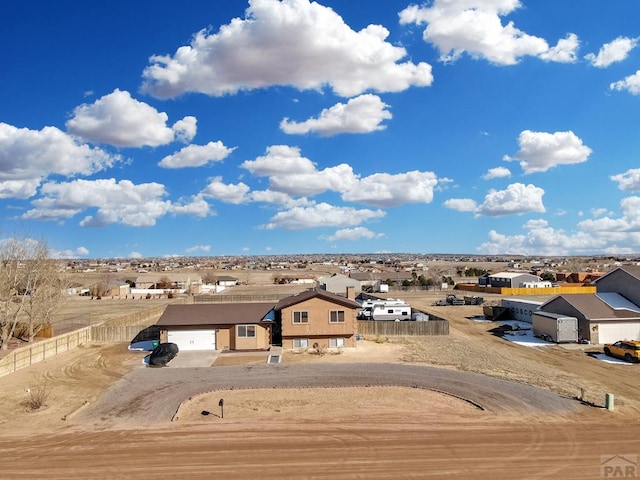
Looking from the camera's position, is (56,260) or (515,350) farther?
(56,260)

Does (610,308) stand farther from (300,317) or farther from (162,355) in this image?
(162,355)

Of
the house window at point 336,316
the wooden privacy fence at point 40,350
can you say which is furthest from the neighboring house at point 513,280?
the wooden privacy fence at point 40,350

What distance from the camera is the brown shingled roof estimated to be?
146 ft

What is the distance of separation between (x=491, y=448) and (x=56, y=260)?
50767mm

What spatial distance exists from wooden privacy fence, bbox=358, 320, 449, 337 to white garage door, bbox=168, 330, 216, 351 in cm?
1693

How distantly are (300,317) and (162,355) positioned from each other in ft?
40.9

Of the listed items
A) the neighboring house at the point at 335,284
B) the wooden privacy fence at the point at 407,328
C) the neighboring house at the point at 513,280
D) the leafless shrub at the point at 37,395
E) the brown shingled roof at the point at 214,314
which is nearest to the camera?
the leafless shrub at the point at 37,395

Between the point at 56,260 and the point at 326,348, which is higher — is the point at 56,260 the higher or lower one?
the higher one

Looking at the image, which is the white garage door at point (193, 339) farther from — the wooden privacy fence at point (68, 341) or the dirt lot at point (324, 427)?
the wooden privacy fence at point (68, 341)

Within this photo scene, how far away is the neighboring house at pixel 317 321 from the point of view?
145 ft

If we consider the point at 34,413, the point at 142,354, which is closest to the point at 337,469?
the point at 34,413

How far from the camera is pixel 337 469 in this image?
1895 centimetres

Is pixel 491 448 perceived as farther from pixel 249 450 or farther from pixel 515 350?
pixel 515 350

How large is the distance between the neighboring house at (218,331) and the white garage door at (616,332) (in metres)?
32.2
